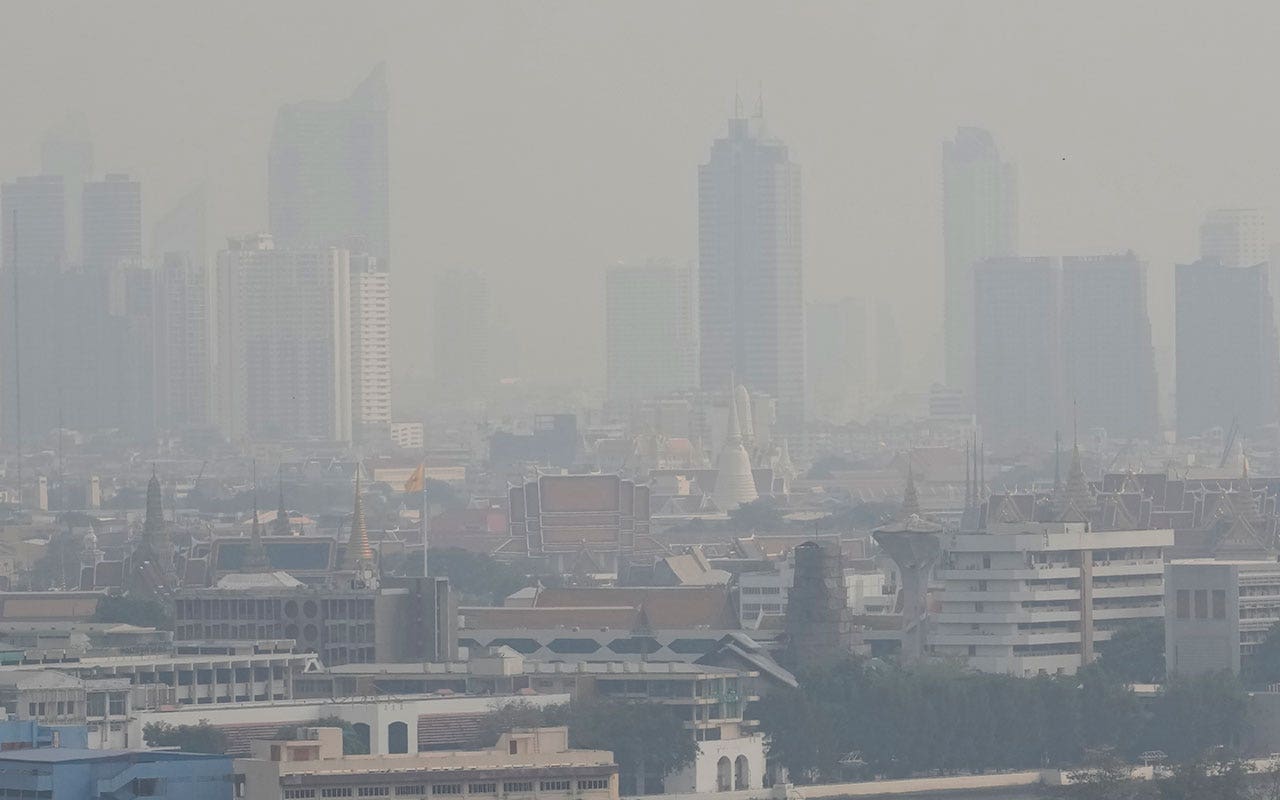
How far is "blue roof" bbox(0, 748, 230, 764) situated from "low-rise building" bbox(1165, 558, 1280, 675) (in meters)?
29.8

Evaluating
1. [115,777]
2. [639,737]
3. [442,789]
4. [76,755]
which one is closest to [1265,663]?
[639,737]

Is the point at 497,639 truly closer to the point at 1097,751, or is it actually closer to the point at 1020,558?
the point at 1020,558

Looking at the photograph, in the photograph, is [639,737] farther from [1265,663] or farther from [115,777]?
[115,777]

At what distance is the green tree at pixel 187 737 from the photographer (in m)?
66.9

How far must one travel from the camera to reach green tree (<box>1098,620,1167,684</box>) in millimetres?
85938

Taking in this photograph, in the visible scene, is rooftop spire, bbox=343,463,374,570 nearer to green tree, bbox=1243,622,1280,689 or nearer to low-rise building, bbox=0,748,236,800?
green tree, bbox=1243,622,1280,689

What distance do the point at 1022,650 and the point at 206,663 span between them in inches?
618

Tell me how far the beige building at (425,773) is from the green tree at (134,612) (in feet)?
128

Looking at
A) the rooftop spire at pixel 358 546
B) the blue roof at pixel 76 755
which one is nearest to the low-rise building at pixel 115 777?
the blue roof at pixel 76 755

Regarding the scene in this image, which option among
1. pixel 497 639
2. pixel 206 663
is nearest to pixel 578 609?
pixel 497 639

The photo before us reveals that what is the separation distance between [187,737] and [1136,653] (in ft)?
78.6

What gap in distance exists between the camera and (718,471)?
188 meters

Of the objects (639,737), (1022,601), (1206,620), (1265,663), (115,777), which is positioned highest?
(1022,601)

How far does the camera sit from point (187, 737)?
6800 cm
